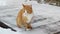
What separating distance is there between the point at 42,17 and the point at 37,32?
0.36 meters

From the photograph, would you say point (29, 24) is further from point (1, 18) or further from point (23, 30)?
point (1, 18)

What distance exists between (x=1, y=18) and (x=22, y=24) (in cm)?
34

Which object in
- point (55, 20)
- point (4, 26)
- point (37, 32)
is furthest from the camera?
point (55, 20)

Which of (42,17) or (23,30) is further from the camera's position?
(42,17)

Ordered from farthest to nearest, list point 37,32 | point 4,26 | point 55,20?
point 55,20, point 4,26, point 37,32

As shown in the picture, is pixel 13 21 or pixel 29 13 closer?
pixel 29 13

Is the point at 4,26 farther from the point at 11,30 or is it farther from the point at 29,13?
the point at 29,13

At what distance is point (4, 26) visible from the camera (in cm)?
118

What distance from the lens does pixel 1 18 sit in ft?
4.52

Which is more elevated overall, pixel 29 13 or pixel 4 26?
pixel 29 13

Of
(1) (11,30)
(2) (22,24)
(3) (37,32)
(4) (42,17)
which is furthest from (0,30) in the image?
(4) (42,17)

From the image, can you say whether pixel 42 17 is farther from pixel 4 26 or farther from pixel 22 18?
pixel 4 26

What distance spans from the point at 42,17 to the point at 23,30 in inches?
14.9

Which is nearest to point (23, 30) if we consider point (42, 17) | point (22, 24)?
point (22, 24)
